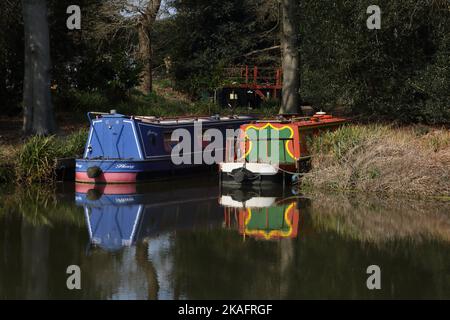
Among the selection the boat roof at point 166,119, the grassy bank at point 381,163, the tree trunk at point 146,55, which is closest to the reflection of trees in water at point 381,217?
the grassy bank at point 381,163

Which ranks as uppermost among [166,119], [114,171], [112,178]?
[166,119]

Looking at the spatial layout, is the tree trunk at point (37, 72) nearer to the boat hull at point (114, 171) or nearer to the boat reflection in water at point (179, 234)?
the boat hull at point (114, 171)

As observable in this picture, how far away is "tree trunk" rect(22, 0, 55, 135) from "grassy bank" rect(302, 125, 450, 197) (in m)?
7.68

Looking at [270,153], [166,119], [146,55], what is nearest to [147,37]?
[146,55]

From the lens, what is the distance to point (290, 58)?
22.5 meters

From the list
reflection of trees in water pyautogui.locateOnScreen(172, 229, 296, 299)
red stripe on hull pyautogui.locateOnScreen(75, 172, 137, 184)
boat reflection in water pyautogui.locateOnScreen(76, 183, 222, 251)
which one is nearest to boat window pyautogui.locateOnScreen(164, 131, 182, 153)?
boat reflection in water pyautogui.locateOnScreen(76, 183, 222, 251)

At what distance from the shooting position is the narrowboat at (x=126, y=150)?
55.8 feet

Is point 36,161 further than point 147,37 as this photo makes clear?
No

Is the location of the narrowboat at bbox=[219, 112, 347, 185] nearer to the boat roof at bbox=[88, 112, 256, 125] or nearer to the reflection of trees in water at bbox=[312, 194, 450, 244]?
the reflection of trees in water at bbox=[312, 194, 450, 244]

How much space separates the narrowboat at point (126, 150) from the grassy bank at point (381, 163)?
3926mm

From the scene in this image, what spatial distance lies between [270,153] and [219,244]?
639 cm

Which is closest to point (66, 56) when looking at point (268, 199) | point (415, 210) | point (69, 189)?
point (69, 189)

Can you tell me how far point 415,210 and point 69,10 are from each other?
1421cm

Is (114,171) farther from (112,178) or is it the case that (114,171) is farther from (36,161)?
(36,161)
